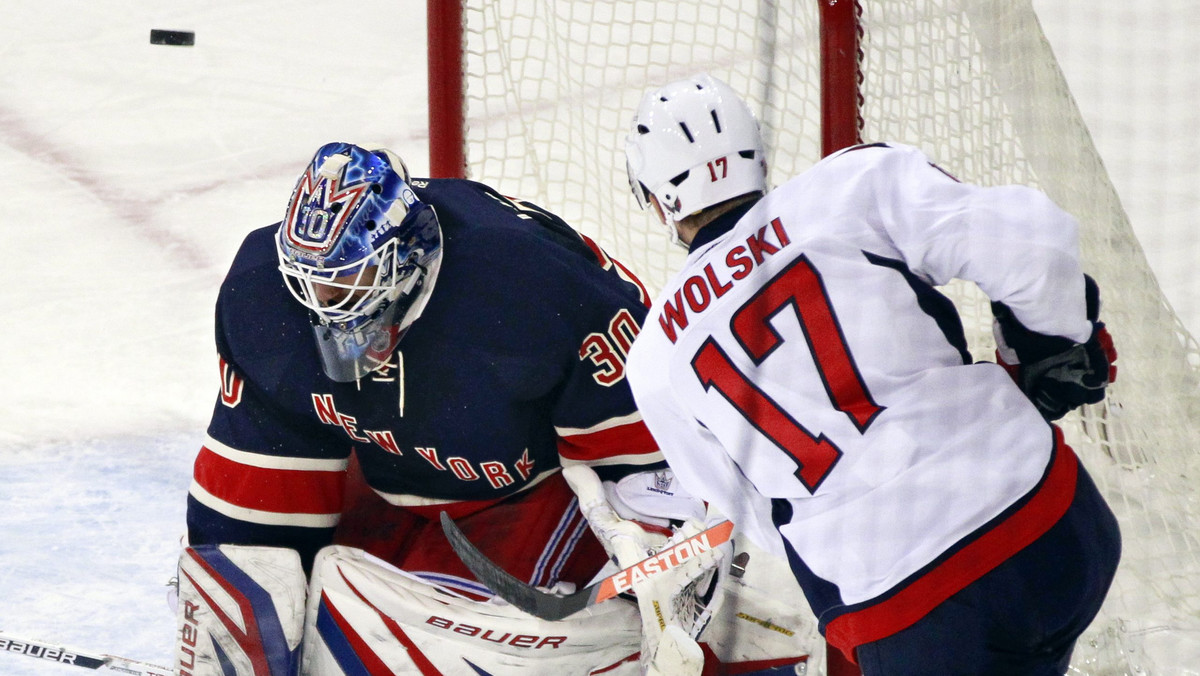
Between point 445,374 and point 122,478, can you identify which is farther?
point 122,478

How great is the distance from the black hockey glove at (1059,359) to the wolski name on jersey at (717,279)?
0.27m

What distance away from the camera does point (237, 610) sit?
1932 millimetres

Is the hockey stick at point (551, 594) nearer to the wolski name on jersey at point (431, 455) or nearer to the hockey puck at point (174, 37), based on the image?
the wolski name on jersey at point (431, 455)

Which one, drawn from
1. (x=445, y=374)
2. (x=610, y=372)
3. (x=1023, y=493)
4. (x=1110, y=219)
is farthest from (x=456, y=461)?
(x=1110, y=219)

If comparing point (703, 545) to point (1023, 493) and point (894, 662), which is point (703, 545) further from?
point (1023, 493)

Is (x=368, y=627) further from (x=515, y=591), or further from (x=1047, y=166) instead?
(x=1047, y=166)

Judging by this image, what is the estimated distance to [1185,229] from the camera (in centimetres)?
182

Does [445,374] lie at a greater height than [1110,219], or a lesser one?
lesser

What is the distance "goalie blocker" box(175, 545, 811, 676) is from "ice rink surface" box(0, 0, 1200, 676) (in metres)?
0.39

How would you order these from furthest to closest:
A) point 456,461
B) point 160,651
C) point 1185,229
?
point 160,651
point 456,461
point 1185,229

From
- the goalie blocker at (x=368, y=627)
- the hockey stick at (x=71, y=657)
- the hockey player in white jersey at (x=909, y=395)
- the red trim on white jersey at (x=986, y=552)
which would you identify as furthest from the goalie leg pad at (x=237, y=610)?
the red trim on white jersey at (x=986, y=552)

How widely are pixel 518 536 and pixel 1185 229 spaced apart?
1095mm

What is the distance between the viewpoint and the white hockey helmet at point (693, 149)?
4.92ft

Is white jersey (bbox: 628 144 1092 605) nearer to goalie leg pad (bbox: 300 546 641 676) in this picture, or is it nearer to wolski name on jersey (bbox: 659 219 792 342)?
wolski name on jersey (bbox: 659 219 792 342)
